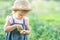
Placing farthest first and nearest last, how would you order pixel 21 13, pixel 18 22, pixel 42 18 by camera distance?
pixel 42 18
pixel 18 22
pixel 21 13

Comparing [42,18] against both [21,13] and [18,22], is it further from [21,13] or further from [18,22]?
[21,13]

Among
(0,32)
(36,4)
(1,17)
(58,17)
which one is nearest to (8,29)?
(0,32)

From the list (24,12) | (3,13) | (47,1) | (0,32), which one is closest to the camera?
(24,12)

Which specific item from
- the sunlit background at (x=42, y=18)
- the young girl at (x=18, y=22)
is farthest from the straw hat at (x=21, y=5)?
the sunlit background at (x=42, y=18)

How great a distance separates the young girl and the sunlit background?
1436 mm

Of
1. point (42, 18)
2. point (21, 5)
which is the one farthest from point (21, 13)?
point (42, 18)

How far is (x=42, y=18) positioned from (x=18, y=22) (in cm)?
444

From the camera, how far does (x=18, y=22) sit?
4.52 metres

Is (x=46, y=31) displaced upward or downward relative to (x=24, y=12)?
downward

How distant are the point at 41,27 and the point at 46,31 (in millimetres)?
288

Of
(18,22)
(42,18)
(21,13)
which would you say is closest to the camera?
(21,13)

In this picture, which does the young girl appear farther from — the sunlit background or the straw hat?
the sunlit background

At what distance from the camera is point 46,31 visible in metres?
6.63

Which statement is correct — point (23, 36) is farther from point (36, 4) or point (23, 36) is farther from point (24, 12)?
point (36, 4)
